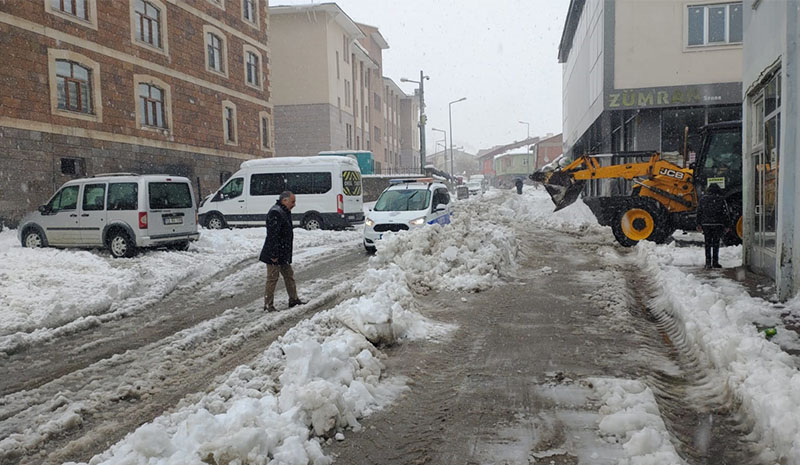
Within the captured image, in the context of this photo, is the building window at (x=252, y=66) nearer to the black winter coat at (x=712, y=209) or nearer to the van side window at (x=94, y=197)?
the van side window at (x=94, y=197)

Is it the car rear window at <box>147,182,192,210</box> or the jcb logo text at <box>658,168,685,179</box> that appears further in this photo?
the jcb logo text at <box>658,168,685,179</box>

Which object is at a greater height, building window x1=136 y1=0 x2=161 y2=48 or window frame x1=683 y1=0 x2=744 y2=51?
building window x1=136 y1=0 x2=161 y2=48

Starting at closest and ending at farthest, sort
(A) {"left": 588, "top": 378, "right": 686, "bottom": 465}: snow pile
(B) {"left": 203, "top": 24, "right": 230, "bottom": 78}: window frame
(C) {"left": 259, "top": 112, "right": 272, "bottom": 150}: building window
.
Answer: (A) {"left": 588, "top": 378, "right": 686, "bottom": 465}: snow pile → (B) {"left": 203, "top": 24, "right": 230, "bottom": 78}: window frame → (C) {"left": 259, "top": 112, "right": 272, "bottom": 150}: building window

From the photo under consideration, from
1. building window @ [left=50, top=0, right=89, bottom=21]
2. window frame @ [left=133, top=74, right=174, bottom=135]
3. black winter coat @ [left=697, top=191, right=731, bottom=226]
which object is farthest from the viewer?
window frame @ [left=133, top=74, right=174, bottom=135]

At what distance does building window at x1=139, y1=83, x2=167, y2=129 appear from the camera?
2295cm

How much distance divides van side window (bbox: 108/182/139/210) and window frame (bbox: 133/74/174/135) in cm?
1069

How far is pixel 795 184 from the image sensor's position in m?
7.10

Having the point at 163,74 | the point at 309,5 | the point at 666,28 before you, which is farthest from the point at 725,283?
the point at 309,5

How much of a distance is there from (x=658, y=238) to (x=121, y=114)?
19.1 meters

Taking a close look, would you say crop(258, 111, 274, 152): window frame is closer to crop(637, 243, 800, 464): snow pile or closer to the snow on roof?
the snow on roof

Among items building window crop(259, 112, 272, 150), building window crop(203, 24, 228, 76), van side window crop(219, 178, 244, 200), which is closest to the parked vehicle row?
van side window crop(219, 178, 244, 200)

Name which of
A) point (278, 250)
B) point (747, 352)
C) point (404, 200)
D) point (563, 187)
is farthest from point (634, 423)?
point (563, 187)

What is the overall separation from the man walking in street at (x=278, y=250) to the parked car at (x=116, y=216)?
5668 millimetres

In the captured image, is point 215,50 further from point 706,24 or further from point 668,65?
point 706,24
